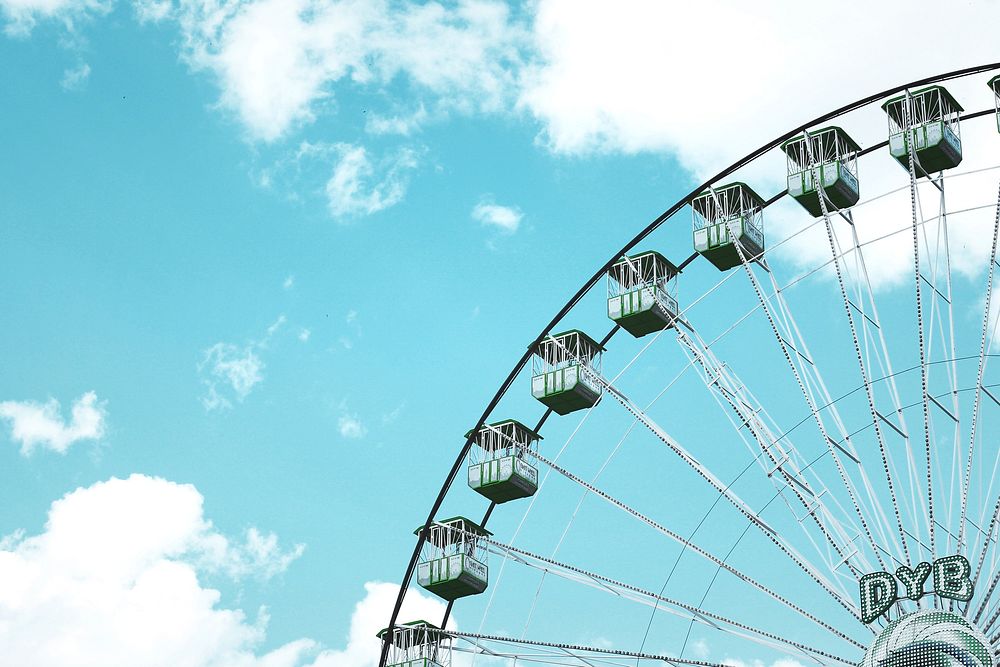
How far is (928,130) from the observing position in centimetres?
3303

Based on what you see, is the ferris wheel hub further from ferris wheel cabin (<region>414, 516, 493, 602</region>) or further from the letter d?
ferris wheel cabin (<region>414, 516, 493, 602</region>)

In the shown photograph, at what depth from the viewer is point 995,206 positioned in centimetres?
3053

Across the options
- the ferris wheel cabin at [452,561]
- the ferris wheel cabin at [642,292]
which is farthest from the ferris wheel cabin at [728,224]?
the ferris wheel cabin at [452,561]

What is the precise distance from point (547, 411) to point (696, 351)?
517 cm

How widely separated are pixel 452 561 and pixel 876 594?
436 inches

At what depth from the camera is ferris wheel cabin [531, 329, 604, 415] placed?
119ft

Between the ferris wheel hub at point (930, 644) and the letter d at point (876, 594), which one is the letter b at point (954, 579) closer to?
the ferris wheel hub at point (930, 644)

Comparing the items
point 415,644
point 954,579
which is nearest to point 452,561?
point 415,644

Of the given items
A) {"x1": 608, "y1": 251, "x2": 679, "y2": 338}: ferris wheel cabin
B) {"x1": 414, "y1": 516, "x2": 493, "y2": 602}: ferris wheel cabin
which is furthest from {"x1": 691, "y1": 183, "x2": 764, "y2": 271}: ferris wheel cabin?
{"x1": 414, "y1": 516, "x2": 493, "y2": 602}: ferris wheel cabin

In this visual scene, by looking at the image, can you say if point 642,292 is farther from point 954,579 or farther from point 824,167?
point 954,579

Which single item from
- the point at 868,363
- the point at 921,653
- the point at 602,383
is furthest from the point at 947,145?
the point at 921,653

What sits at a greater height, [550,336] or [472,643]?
[550,336]

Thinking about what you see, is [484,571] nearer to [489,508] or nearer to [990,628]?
[489,508]

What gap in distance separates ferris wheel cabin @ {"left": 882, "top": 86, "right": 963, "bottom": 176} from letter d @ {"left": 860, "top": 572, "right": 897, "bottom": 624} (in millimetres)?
9042
